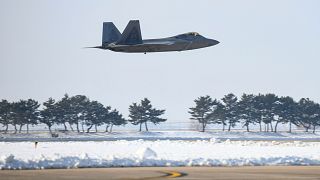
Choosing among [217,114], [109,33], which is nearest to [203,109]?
[217,114]

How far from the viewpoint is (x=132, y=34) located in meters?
50.6

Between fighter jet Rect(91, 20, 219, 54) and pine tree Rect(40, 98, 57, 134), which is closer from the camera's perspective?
fighter jet Rect(91, 20, 219, 54)

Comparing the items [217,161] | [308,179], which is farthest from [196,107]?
[308,179]

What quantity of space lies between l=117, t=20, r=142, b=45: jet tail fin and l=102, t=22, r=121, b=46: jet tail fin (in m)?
4.71

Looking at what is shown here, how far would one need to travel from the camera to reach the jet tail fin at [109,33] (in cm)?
5547

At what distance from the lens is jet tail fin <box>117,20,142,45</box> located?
50531mm

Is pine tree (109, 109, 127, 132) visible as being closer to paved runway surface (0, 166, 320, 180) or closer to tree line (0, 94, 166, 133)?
tree line (0, 94, 166, 133)

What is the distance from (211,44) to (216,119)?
84.7 m

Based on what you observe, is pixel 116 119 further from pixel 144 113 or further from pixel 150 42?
pixel 150 42

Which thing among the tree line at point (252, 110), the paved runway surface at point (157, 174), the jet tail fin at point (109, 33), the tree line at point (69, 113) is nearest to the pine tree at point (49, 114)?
the tree line at point (69, 113)

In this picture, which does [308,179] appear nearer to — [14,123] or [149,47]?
[149,47]

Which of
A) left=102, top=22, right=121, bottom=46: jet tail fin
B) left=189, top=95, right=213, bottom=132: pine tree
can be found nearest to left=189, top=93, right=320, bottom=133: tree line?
left=189, top=95, right=213, bottom=132: pine tree

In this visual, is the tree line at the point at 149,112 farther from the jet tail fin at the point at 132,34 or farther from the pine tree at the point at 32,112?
the jet tail fin at the point at 132,34

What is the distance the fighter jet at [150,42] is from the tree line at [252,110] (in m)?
83.7
